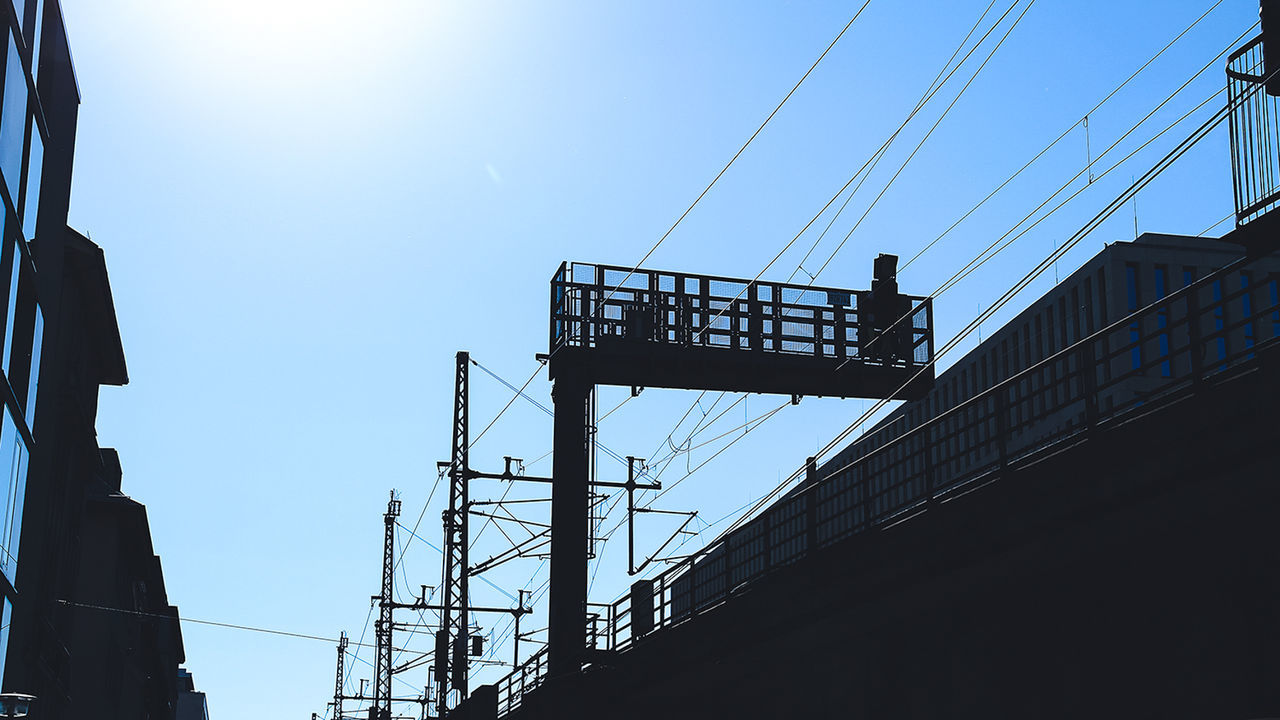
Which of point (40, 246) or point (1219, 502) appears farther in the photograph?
point (40, 246)

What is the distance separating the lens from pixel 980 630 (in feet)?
53.1

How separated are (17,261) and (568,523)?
41.7ft

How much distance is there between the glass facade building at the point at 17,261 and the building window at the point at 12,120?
0.02 metres

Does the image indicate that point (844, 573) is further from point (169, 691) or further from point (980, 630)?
point (169, 691)

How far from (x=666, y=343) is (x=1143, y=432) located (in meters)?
19.2

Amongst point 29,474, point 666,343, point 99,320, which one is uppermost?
point 99,320

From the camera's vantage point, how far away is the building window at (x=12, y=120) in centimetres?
2338

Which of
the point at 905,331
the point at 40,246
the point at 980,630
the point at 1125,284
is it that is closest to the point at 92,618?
the point at 40,246

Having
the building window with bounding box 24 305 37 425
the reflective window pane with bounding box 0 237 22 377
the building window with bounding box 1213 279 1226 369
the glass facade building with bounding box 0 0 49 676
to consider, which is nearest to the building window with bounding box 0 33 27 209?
the glass facade building with bounding box 0 0 49 676

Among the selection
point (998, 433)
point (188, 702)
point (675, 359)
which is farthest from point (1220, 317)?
point (188, 702)

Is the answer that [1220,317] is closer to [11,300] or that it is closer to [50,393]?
[11,300]

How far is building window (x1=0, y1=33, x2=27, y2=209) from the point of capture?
23.4 meters

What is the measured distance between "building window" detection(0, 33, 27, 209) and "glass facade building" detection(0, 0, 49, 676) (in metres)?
0.02

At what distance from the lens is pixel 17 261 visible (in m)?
25.5
